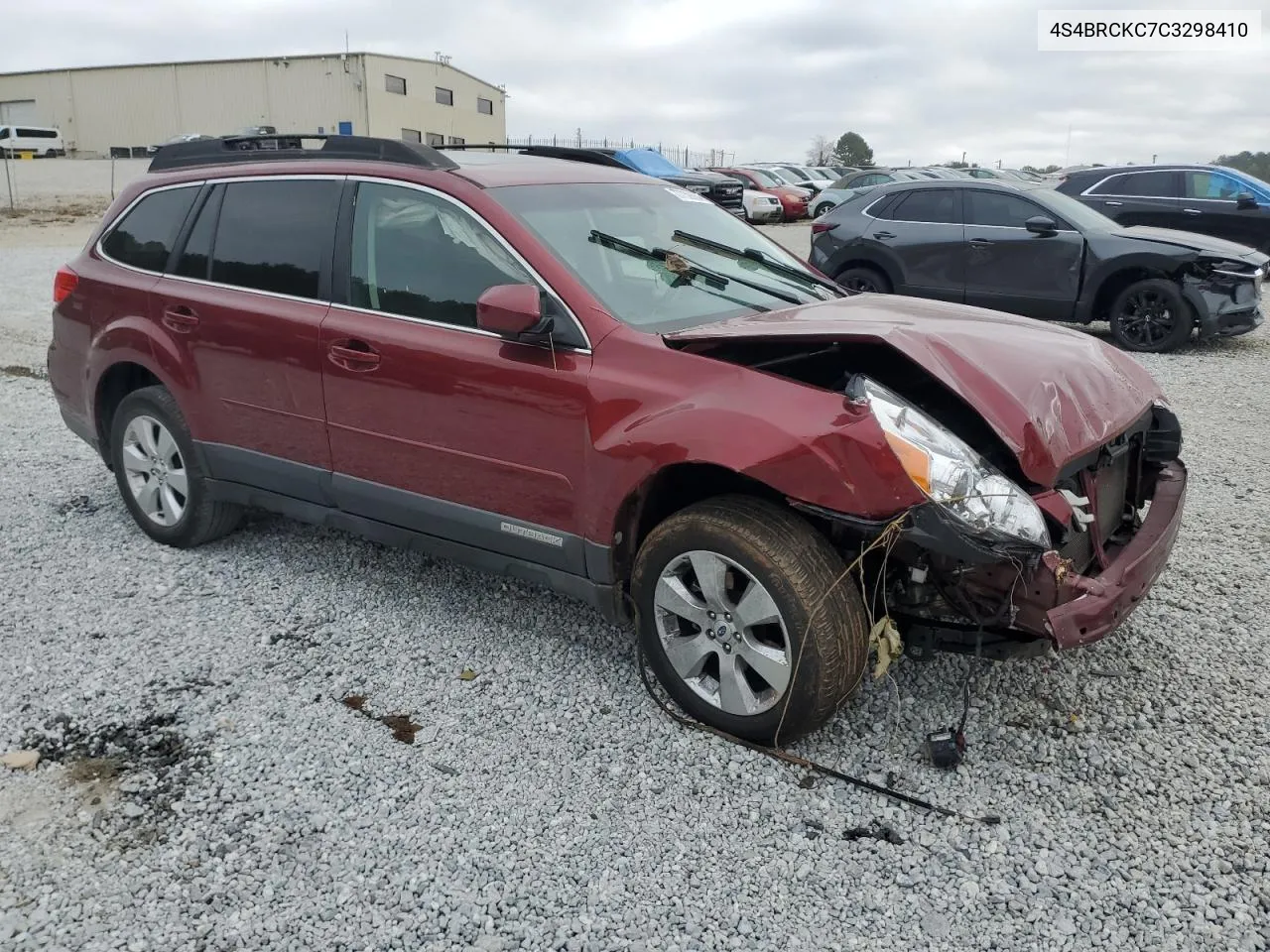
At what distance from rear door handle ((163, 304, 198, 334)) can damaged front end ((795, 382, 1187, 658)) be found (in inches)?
115

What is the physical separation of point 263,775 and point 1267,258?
10.2 m

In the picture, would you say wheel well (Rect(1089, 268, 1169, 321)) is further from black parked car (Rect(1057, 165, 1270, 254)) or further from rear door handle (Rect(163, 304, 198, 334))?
rear door handle (Rect(163, 304, 198, 334))

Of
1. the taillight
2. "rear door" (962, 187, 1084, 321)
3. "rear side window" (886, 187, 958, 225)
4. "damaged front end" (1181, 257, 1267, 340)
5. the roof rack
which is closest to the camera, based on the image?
the roof rack

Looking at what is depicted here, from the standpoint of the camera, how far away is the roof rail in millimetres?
3908

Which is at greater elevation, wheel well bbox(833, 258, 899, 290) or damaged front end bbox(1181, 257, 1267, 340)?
wheel well bbox(833, 258, 899, 290)

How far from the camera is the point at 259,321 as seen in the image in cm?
408

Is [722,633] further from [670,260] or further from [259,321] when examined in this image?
[259,321]

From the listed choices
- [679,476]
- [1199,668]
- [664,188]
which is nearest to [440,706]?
[679,476]

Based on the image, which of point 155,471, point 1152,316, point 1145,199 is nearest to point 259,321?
point 155,471

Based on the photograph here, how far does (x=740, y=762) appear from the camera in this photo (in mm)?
3092

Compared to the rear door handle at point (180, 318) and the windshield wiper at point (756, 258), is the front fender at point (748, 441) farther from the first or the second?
the rear door handle at point (180, 318)

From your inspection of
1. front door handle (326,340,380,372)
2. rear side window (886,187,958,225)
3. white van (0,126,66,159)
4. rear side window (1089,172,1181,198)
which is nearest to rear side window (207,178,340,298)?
front door handle (326,340,380,372)

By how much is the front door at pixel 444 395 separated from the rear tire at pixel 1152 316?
796cm

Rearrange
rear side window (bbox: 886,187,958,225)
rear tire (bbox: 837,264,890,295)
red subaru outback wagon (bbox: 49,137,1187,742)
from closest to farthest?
red subaru outback wagon (bbox: 49,137,1187,742) → rear side window (bbox: 886,187,958,225) → rear tire (bbox: 837,264,890,295)
